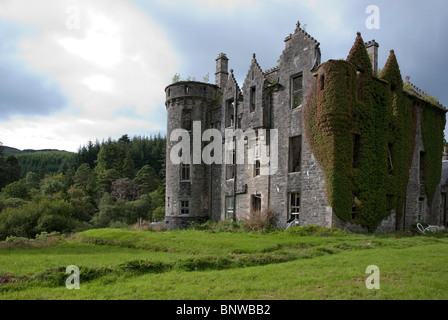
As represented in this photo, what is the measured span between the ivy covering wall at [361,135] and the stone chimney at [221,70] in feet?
37.7

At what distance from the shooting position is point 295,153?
74.4 ft

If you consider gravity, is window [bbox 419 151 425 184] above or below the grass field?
above

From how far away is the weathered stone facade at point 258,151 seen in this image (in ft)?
69.6

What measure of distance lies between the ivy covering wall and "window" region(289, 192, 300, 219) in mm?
2636

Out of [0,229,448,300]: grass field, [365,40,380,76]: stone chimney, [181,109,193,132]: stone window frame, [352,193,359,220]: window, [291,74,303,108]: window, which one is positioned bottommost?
[0,229,448,300]: grass field

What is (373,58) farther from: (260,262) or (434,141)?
(260,262)

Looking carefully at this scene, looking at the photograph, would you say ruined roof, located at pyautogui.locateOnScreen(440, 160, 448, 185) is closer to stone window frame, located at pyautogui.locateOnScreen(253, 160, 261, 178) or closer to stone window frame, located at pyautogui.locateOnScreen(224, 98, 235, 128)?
stone window frame, located at pyautogui.locateOnScreen(253, 160, 261, 178)

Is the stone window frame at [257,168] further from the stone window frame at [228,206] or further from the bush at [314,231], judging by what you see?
the bush at [314,231]

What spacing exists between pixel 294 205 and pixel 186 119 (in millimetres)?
12122

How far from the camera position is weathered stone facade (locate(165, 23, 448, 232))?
21219mm

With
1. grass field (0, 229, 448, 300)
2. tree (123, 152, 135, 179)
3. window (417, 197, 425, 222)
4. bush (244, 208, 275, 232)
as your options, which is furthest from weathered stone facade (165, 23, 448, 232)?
tree (123, 152, 135, 179)

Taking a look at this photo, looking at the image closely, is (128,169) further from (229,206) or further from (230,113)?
(229,206)

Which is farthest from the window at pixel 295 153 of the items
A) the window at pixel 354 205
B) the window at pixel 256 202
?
the window at pixel 354 205

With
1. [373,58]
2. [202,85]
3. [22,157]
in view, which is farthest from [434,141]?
[22,157]
